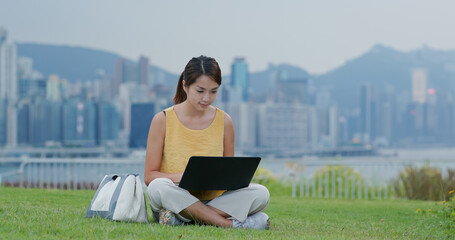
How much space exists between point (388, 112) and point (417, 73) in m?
9.79

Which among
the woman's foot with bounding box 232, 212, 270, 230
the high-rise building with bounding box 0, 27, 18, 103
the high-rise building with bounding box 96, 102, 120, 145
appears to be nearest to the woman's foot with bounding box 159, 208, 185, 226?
the woman's foot with bounding box 232, 212, 270, 230

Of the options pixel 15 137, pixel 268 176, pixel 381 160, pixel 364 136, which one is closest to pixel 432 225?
pixel 381 160

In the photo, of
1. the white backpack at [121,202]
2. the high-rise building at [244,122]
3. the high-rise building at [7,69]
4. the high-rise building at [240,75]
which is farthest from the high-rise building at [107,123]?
the white backpack at [121,202]

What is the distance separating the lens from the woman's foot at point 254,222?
10.3ft

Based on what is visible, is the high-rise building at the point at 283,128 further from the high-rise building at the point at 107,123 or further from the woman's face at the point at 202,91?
the woman's face at the point at 202,91

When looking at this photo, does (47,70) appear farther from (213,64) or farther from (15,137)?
(213,64)

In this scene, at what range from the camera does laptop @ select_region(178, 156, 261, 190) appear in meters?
2.89

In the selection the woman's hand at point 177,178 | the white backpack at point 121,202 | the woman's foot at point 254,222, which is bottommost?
the woman's foot at point 254,222

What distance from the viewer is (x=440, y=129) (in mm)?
108250

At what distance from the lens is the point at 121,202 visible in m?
3.07

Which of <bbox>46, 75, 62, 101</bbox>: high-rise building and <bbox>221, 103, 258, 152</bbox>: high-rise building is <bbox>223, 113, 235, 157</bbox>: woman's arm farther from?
<bbox>46, 75, 62, 101</bbox>: high-rise building

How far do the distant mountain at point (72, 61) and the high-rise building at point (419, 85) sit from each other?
156 ft

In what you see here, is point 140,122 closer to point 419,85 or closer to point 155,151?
point 419,85

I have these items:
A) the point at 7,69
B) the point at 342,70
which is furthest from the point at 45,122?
the point at 342,70
